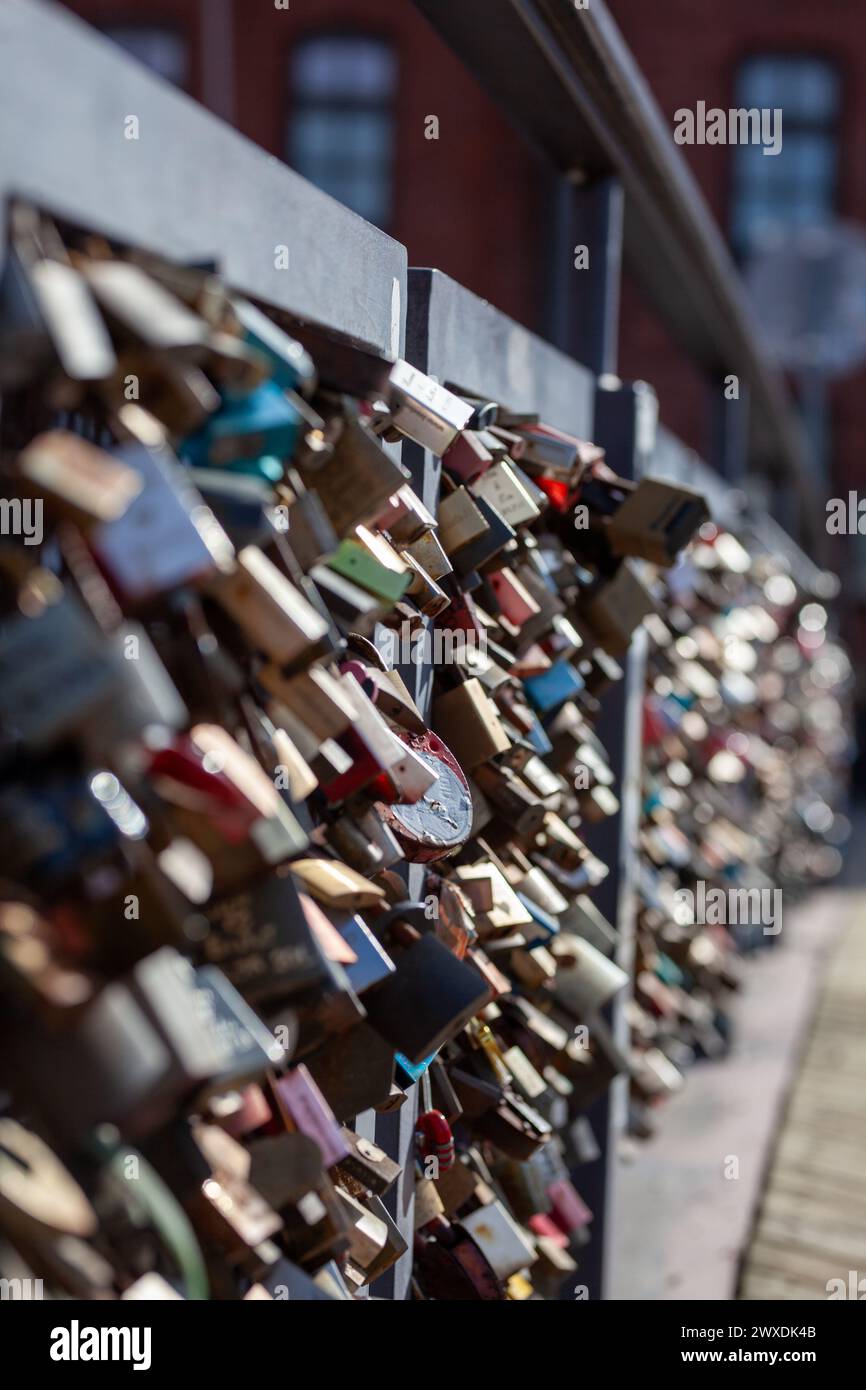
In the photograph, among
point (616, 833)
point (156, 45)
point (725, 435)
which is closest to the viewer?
point (616, 833)

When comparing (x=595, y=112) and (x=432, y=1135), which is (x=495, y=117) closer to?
(x=595, y=112)

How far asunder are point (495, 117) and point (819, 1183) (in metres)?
15.7

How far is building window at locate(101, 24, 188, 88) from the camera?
18.9 metres

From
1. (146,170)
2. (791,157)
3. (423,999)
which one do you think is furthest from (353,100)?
(146,170)

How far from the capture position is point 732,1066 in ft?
15.4

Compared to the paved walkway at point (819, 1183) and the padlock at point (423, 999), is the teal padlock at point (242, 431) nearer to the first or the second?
the padlock at point (423, 999)

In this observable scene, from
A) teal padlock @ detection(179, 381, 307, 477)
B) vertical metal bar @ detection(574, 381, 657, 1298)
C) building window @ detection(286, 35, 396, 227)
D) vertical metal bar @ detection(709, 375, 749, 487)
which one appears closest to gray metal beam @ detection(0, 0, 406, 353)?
teal padlock @ detection(179, 381, 307, 477)

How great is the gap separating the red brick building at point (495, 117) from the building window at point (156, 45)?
3cm

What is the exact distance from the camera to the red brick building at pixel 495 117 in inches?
675

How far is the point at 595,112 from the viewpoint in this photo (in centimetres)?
282

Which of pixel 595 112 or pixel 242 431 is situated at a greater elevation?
pixel 595 112

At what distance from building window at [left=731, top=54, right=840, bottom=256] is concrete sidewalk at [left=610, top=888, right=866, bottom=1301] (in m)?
13.7
